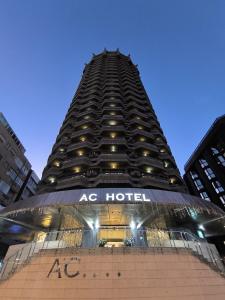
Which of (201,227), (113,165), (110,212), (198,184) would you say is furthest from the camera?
(198,184)

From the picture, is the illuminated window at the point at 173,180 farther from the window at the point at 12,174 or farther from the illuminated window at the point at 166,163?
the window at the point at 12,174

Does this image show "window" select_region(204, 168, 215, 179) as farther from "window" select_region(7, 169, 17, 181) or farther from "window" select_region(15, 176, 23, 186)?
"window" select_region(7, 169, 17, 181)

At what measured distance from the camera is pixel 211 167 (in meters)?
53.9

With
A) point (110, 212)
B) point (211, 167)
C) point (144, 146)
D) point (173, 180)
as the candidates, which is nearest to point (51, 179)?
point (110, 212)

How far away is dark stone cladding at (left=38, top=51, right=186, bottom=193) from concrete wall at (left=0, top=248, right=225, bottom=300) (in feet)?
42.9

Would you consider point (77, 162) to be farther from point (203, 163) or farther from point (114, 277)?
point (203, 163)

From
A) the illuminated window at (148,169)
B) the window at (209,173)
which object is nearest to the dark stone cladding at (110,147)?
the illuminated window at (148,169)

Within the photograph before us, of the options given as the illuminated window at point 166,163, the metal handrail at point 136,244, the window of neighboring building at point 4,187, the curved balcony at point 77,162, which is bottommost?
the metal handrail at point 136,244

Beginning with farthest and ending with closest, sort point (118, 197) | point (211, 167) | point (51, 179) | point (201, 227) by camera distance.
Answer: point (211, 167)
point (51, 179)
point (201, 227)
point (118, 197)

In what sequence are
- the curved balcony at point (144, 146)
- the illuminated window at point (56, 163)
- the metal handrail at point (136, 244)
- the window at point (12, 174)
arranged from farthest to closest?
the window at point (12, 174)
the illuminated window at point (56, 163)
the curved balcony at point (144, 146)
the metal handrail at point (136, 244)

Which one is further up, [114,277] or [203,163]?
[203,163]

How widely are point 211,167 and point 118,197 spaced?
46.1 m

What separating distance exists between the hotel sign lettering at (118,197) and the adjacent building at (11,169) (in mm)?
28309

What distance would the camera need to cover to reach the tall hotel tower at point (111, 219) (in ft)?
35.7
